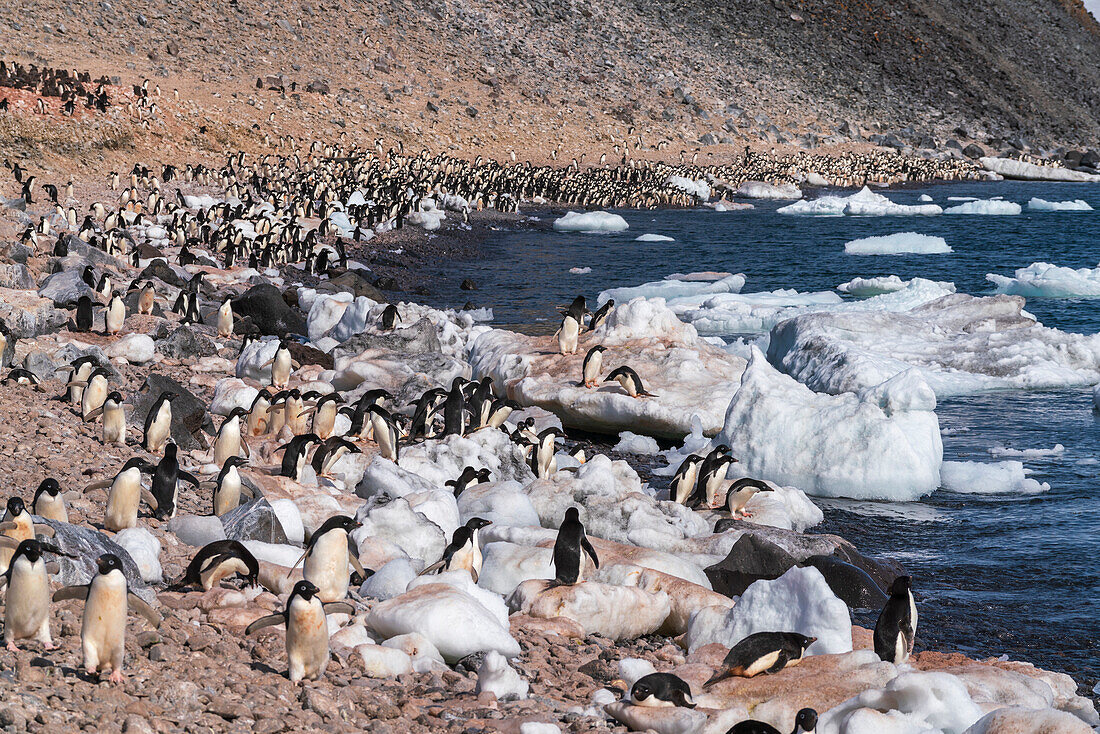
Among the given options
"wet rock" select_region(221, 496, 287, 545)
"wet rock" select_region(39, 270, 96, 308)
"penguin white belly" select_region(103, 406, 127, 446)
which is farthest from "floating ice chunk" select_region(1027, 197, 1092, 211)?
"wet rock" select_region(221, 496, 287, 545)

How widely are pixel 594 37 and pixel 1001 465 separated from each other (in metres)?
56.5

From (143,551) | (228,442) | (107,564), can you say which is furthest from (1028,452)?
(107,564)

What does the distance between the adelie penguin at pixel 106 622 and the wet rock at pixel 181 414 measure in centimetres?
560

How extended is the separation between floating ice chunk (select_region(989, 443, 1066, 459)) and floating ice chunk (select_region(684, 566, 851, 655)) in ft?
22.5

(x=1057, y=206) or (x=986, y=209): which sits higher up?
(x=1057, y=206)

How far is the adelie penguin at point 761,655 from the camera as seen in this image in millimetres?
6094

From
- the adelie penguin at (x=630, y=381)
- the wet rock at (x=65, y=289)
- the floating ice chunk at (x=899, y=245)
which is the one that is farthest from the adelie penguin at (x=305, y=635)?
the floating ice chunk at (x=899, y=245)

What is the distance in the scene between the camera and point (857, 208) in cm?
4331

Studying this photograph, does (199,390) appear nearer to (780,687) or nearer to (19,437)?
(19,437)

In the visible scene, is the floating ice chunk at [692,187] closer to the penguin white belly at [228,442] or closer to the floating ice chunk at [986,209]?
the floating ice chunk at [986,209]

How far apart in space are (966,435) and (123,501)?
1049cm

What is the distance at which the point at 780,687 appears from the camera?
19.4 ft

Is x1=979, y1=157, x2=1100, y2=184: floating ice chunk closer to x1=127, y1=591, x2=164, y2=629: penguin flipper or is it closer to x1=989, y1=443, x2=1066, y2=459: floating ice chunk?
x1=989, y1=443, x2=1066, y2=459: floating ice chunk

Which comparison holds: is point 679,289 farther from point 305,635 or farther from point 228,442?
point 305,635
